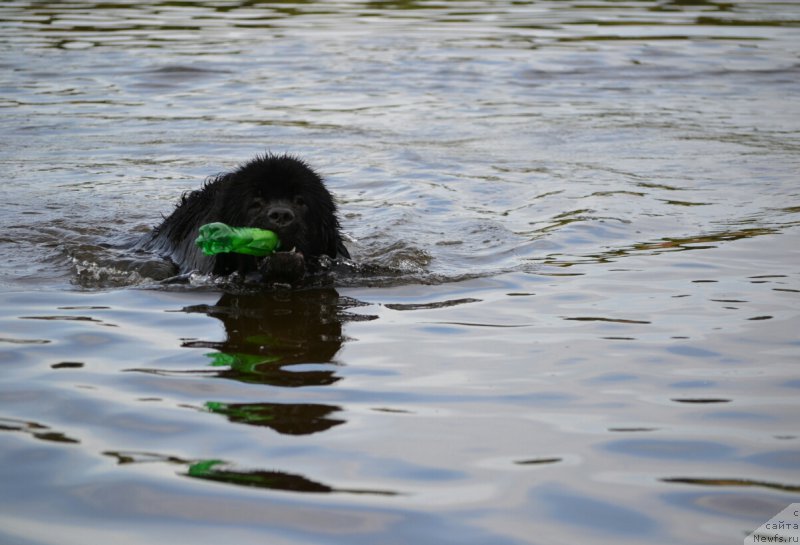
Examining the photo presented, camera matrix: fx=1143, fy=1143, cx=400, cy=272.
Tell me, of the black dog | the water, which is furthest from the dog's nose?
the water

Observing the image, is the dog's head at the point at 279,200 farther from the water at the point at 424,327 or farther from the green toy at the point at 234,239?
the water at the point at 424,327

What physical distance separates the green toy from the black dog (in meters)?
0.06

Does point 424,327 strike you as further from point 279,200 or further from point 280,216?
point 279,200

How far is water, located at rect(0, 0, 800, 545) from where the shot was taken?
3836mm

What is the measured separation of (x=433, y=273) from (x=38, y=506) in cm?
408

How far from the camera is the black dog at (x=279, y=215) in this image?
6.91 m

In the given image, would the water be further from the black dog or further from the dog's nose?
the dog's nose

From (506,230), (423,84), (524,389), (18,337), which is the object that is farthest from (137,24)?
(524,389)

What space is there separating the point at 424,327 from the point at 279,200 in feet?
4.97

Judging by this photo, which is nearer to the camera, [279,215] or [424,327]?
[424,327]

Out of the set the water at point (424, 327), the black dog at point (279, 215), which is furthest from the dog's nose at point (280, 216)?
the water at point (424, 327)

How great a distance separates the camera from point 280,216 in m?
6.87

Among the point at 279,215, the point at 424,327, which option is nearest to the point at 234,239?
the point at 279,215

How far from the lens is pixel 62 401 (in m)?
4.78
